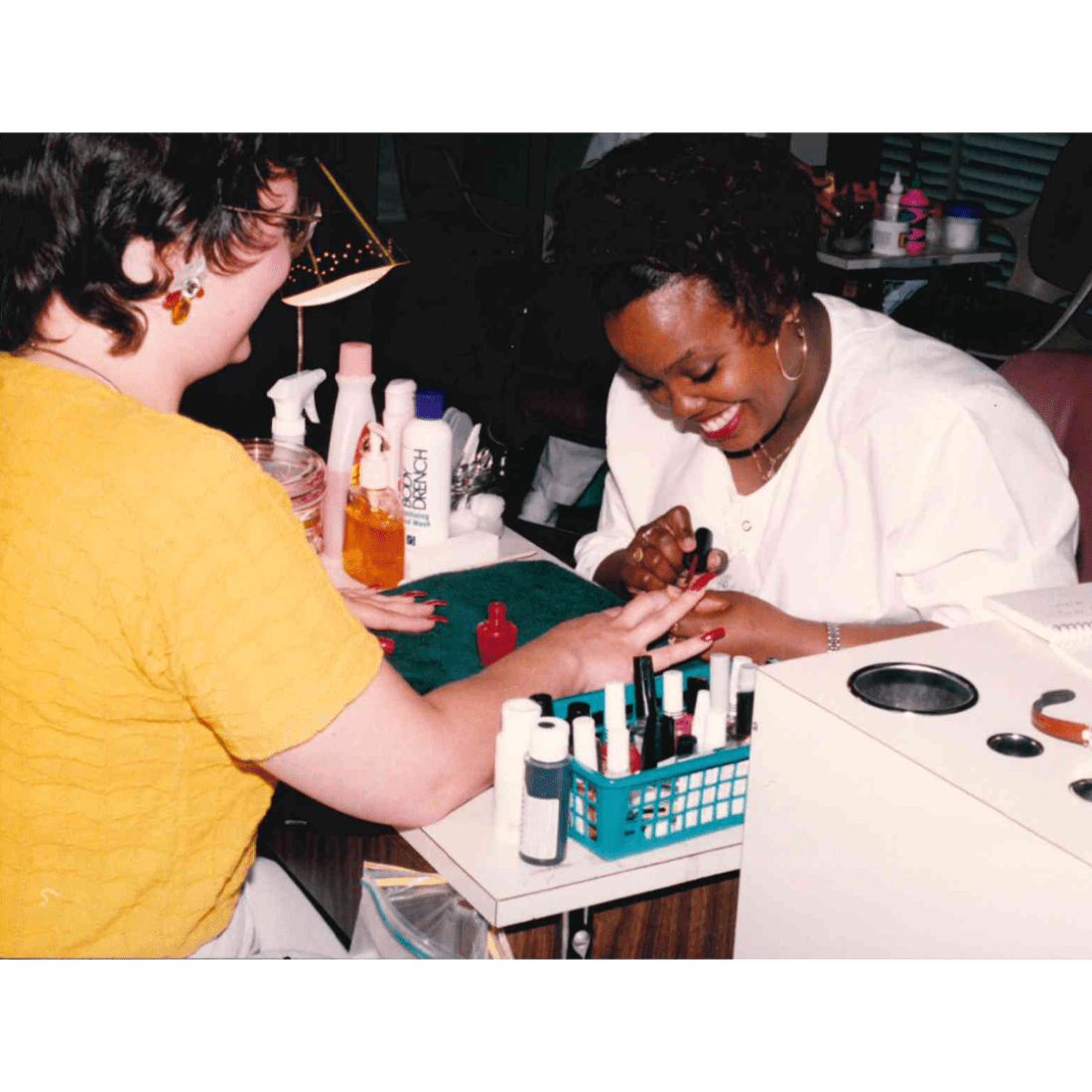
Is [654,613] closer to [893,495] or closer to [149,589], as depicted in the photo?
[893,495]

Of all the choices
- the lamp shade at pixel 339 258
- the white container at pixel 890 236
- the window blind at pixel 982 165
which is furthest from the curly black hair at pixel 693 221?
the window blind at pixel 982 165

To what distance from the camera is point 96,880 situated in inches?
46.4

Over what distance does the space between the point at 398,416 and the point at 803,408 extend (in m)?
0.67

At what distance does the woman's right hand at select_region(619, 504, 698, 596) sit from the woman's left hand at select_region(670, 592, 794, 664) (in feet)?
0.53

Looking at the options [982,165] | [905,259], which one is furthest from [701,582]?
[982,165]

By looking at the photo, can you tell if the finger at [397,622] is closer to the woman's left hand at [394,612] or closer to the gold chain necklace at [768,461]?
the woman's left hand at [394,612]

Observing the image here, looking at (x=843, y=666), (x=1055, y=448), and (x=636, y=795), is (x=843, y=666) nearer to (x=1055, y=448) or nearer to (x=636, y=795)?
(x=636, y=795)

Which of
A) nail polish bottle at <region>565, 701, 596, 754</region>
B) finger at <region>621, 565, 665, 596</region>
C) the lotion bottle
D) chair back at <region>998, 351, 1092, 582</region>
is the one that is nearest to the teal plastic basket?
nail polish bottle at <region>565, 701, 596, 754</region>

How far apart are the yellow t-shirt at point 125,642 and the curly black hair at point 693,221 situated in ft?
2.43

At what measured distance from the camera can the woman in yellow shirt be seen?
3.43ft

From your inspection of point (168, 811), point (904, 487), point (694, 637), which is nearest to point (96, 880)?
point (168, 811)

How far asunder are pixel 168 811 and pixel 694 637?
71 centimetres

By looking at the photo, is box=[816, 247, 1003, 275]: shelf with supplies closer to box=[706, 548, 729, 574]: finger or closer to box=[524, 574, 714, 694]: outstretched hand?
box=[706, 548, 729, 574]: finger

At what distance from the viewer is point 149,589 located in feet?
3.43
